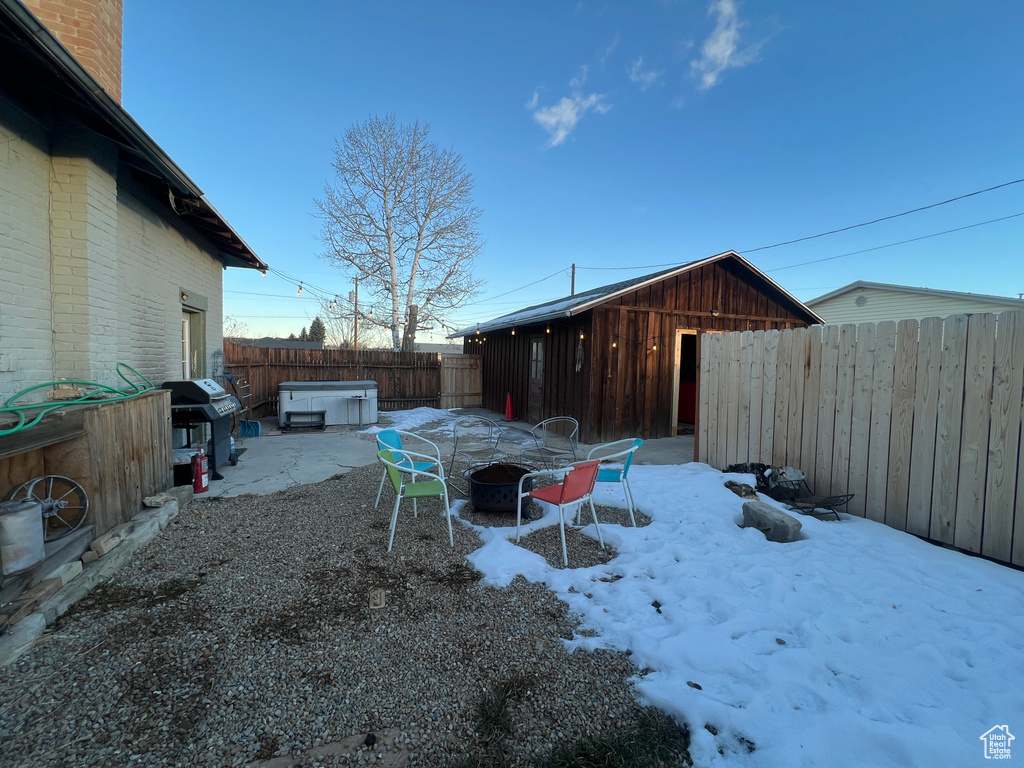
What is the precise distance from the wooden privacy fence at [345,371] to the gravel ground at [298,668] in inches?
318

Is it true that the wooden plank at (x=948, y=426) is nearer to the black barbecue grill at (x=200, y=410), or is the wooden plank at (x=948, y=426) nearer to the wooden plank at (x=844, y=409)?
the wooden plank at (x=844, y=409)

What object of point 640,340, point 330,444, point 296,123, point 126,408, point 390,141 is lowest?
point 330,444

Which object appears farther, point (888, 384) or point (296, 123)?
point (296, 123)

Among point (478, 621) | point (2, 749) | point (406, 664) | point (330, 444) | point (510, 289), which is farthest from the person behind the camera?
point (510, 289)

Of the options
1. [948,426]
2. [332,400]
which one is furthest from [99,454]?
[332,400]

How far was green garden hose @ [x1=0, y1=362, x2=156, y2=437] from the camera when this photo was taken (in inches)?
94.7

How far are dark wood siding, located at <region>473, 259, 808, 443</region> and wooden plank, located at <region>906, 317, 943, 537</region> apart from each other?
4625 millimetres

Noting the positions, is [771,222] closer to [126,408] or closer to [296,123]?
[296,123]

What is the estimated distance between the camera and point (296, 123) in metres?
11.2

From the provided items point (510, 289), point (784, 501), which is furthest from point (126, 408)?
point (510, 289)

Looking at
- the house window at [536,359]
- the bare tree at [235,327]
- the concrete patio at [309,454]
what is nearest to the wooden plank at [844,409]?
the concrete patio at [309,454]

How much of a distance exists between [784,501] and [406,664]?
12.2 feet

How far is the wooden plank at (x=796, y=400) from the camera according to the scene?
14.1 feet

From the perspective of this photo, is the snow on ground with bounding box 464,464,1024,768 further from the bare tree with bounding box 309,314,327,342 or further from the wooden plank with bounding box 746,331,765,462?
the bare tree with bounding box 309,314,327,342
